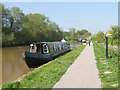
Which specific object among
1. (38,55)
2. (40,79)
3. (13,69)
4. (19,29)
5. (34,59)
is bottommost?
(13,69)

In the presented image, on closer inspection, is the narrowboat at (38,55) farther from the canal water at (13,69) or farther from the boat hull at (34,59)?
the canal water at (13,69)

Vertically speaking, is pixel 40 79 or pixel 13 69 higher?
pixel 40 79

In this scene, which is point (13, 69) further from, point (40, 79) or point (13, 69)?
point (40, 79)

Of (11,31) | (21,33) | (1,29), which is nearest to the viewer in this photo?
(1,29)

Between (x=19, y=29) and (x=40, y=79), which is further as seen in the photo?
(x=19, y=29)

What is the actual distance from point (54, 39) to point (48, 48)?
218ft

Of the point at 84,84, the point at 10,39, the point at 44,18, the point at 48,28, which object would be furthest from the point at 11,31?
the point at 84,84

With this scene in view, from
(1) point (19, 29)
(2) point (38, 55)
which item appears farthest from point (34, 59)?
(1) point (19, 29)

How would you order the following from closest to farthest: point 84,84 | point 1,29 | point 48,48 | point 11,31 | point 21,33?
point 84,84 < point 48,48 < point 1,29 < point 11,31 < point 21,33

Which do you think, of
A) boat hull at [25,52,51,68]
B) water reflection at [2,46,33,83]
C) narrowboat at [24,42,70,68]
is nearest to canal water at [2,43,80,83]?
water reflection at [2,46,33,83]

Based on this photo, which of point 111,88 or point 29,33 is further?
point 29,33

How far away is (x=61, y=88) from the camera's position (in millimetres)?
5809

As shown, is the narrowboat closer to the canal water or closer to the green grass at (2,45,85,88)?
the canal water

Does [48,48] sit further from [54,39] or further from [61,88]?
[54,39]
